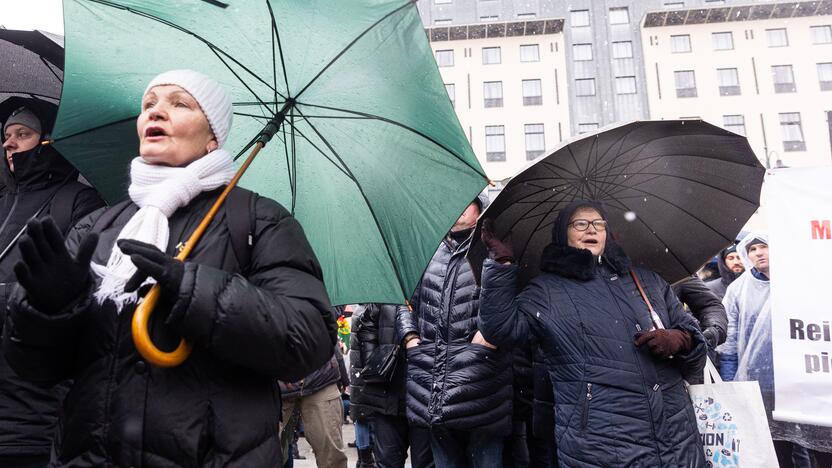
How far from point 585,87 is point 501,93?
5357mm

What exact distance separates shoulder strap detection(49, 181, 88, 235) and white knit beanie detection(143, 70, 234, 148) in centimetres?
91

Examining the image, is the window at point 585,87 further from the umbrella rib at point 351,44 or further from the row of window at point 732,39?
the umbrella rib at point 351,44

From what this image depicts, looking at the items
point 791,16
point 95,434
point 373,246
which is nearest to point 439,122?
point 373,246

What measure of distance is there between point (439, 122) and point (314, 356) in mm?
1086

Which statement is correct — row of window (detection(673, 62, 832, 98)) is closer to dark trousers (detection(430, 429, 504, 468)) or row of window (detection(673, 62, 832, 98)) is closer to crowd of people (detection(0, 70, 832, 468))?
crowd of people (detection(0, 70, 832, 468))

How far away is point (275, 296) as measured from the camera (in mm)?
1522

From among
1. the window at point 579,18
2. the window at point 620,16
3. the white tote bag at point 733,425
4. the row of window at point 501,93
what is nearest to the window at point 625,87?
the window at point 620,16

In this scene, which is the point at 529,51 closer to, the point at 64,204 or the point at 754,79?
the point at 754,79

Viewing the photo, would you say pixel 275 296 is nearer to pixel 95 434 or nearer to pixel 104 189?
pixel 95 434

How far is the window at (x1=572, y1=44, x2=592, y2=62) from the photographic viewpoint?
1394 inches

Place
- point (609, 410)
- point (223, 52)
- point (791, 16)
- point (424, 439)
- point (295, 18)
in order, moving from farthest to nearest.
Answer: point (791, 16) → point (424, 439) → point (609, 410) → point (223, 52) → point (295, 18)

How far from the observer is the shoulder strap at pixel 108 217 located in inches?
70.0

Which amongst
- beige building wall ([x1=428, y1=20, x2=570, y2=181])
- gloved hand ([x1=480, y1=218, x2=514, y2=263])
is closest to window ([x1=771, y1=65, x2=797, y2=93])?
beige building wall ([x1=428, y1=20, x2=570, y2=181])

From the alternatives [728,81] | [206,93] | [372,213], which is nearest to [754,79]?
[728,81]
